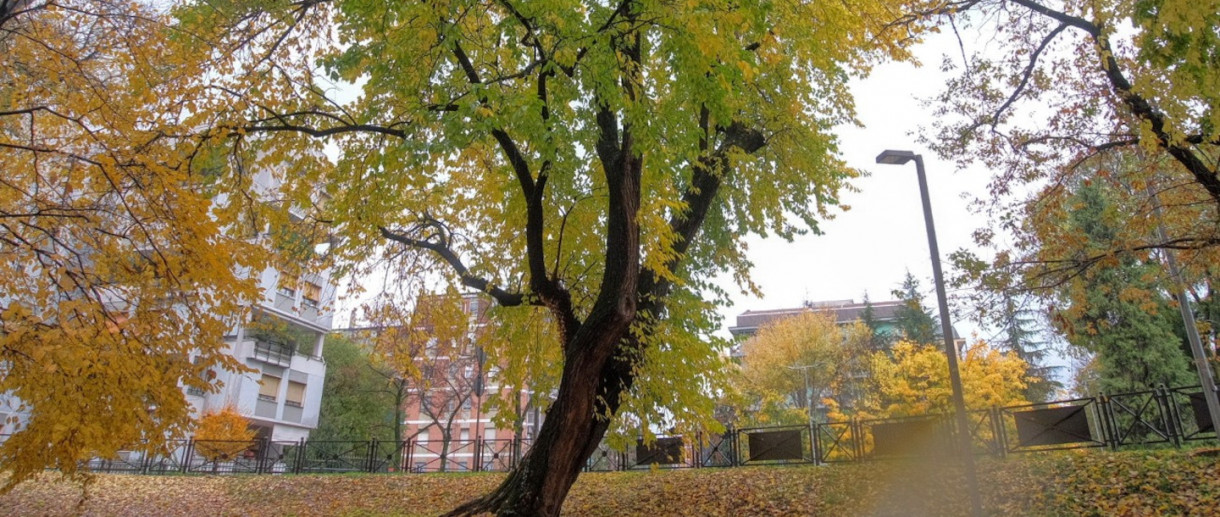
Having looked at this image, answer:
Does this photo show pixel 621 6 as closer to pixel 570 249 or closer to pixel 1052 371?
pixel 570 249

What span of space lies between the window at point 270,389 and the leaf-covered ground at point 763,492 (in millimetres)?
13366

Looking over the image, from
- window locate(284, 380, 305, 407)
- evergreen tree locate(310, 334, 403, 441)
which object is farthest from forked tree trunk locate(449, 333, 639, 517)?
window locate(284, 380, 305, 407)

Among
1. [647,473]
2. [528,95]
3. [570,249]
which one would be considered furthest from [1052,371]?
[528,95]

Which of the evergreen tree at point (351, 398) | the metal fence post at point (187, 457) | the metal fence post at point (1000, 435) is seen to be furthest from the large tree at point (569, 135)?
the evergreen tree at point (351, 398)

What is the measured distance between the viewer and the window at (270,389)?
28266mm

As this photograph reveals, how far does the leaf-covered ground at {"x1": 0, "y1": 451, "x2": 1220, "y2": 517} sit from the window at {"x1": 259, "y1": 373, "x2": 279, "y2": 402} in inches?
526

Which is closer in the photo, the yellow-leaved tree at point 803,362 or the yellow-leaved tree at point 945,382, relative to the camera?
the yellow-leaved tree at point 945,382

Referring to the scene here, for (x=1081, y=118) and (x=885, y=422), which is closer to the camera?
(x=1081, y=118)

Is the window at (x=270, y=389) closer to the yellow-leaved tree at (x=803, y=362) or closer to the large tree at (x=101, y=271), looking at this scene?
the yellow-leaved tree at (x=803, y=362)

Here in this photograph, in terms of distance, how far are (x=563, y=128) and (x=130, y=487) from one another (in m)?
15.2

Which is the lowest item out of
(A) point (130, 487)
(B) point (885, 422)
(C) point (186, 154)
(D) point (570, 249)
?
(A) point (130, 487)

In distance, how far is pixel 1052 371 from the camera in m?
38.3

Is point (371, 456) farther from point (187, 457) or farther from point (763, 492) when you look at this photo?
point (763, 492)

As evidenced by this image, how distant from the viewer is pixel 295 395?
3014 cm
